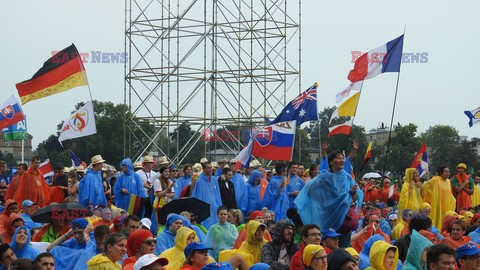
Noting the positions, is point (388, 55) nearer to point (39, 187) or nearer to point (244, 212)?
point (244, 212)

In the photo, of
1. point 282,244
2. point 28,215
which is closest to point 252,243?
point 282,244

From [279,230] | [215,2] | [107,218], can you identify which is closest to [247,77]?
[215,2]

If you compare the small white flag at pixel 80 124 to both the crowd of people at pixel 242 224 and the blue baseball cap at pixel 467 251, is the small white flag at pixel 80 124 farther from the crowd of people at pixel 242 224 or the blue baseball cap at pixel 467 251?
the blue baseball cap at pixel 467 251

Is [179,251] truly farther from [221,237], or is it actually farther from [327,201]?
[221,237]

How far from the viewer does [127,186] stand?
17.1 metres

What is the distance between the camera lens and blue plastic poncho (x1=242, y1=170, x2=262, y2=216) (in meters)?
18.5

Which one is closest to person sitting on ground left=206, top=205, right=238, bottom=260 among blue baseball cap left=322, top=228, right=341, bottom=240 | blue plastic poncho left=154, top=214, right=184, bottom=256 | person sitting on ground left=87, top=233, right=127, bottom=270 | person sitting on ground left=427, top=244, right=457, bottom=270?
blue plastic poncho left=154, top=214, right=184, bottom=256

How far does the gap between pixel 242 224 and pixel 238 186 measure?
5.05 m

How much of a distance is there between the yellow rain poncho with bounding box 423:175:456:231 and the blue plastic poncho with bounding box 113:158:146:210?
196 inches

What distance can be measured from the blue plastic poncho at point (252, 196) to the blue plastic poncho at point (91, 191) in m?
2.84

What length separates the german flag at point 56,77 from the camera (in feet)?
62.8

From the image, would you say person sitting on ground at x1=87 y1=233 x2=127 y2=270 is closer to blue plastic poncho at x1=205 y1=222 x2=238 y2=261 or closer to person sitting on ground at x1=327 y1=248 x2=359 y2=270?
person sitting on ground at x1=327 y1=248 x2=359 y2=270

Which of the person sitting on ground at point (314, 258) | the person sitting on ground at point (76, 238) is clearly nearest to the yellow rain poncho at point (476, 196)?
the person sitting on ground at point (76, 238)

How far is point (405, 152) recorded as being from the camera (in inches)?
2272
